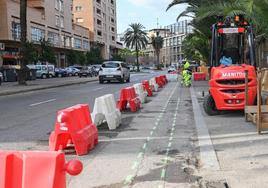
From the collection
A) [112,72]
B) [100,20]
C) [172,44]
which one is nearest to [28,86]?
[112,72]

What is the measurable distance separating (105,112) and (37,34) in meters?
71.9

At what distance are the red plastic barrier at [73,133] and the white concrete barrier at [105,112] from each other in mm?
1973

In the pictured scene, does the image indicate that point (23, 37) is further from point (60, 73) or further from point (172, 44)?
point (172, 44)

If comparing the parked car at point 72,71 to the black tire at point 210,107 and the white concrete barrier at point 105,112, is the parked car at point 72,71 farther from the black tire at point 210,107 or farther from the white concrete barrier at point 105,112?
the white concrete barrier at point 105,112

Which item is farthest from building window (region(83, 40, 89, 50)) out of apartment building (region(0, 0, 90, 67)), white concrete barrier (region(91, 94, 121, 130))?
white concrete barrier (region(91, 94, 121, 130))

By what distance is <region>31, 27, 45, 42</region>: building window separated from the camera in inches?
3078

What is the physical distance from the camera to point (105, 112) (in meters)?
10.8

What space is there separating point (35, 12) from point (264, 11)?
68.4 metres

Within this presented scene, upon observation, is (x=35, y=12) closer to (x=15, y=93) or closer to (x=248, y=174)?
(x=15, y=93)

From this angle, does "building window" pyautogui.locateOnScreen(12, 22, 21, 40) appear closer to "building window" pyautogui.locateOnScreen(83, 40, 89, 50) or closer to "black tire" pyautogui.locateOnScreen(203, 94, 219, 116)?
"building window" pyautogui.locateOnScreen(83, 40, 89, 50)

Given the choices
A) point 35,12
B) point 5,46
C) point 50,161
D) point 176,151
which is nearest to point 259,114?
point 176,151

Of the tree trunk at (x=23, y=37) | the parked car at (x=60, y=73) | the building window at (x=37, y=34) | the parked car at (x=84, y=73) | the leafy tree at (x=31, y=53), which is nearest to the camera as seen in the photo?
the tree trunk at (x=23, y=37)

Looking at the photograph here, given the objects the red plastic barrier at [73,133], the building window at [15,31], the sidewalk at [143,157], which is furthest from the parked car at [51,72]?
the red plastic barrier at [73,133]

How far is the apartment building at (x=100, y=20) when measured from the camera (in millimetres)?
128125
